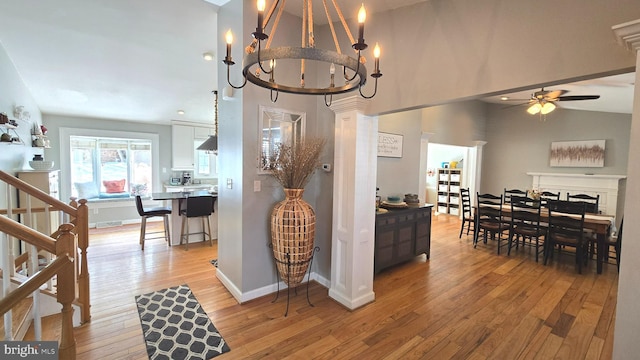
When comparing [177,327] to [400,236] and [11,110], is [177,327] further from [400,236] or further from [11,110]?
[11,110]

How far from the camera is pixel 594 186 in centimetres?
568

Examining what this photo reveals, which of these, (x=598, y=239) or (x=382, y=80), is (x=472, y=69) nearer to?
(x=382, y=80)

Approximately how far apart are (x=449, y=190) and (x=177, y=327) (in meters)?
7.33

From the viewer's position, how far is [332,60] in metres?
1.24

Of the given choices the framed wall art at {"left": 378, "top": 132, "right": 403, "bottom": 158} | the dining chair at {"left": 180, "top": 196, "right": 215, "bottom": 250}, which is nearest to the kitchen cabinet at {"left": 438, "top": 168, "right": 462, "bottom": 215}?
the framed wall art at {"left": 378, "top": 132, "right": 403, "bottom": 158}

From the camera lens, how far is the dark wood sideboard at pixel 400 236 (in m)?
3.50

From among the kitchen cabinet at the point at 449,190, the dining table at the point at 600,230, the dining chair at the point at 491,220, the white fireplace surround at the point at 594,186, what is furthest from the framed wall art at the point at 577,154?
the dining chair at the point at 491,220

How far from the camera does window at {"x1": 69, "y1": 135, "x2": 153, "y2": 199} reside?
19.3 feet

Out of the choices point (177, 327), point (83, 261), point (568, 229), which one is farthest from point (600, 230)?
point (83, 261)

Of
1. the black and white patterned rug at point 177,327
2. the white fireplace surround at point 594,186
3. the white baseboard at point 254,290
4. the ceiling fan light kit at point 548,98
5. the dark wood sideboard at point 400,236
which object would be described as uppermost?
the ceiling fan light kit at point 548,98

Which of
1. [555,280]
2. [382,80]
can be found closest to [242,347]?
[382,80]

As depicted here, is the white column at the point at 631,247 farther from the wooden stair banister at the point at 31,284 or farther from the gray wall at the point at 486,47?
the wooden stair banister at the point at 31,284

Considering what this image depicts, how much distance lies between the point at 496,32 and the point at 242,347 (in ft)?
9.44

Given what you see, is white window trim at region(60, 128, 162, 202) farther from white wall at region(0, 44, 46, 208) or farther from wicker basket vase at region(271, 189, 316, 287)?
wicker basket vase at region(271, 189, 316, 287)
